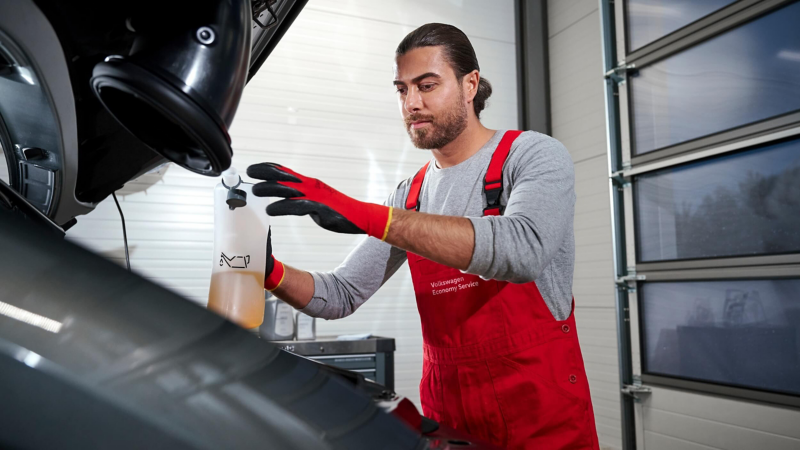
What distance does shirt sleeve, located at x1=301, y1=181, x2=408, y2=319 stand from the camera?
5.02 feet

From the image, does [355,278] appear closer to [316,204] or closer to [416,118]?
[416,118]

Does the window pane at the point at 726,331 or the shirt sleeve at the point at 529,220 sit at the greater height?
the shirt sleeve at the point at 529,220

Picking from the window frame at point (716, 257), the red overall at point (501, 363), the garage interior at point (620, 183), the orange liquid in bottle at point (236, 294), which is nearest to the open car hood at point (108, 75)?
the orange liquid in bottle at point (236, 294)

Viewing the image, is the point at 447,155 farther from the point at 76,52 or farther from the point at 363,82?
the point at 363,82

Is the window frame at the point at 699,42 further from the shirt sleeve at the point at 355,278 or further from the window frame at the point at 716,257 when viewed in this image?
the shirt sleeve at the point at 355,278

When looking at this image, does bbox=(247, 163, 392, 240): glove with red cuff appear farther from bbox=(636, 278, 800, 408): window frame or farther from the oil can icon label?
bbox=(636, 278, 800, 408): window frame

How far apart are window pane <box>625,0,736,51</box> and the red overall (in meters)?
2.32

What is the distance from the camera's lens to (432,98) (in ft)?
5.20

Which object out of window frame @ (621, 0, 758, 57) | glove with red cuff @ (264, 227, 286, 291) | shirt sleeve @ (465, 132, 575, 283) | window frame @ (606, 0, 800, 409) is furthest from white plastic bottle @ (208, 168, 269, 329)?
window frame @ (621, 0, 758, 57)

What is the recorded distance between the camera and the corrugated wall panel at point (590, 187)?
13.4ft

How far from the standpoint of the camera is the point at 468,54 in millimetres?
1656

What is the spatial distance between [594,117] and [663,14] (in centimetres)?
119

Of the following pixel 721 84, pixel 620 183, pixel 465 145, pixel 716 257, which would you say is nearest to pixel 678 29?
pixel 721 84

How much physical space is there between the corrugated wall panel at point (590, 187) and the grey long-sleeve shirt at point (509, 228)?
2903mm
